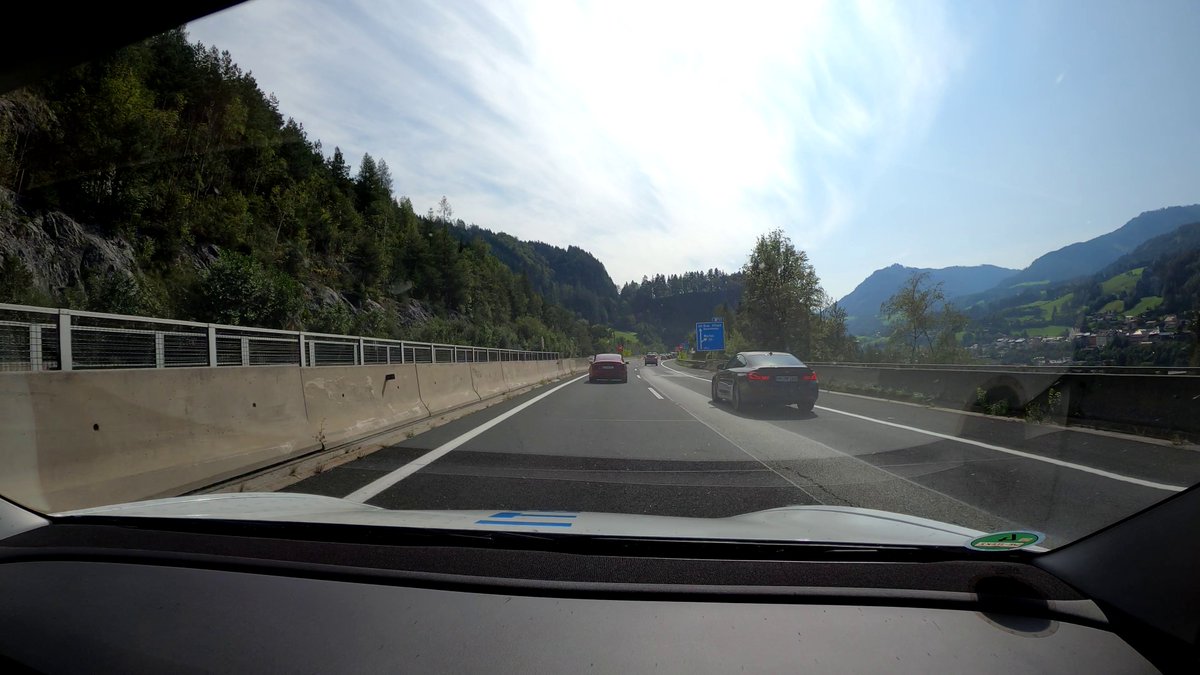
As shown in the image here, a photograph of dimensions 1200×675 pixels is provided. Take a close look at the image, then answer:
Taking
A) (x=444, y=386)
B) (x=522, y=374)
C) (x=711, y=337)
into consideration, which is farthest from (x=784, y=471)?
(x=711, y=337)

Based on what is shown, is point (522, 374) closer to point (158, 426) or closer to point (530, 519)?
point (158, 426)

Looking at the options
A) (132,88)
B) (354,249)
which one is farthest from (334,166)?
(132,88)

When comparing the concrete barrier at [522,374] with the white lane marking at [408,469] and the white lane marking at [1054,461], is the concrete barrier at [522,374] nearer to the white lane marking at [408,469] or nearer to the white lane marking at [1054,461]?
the white lane marking at [408,469]

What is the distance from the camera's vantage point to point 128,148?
2714 centimetres

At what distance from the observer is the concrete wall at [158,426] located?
4309 mm

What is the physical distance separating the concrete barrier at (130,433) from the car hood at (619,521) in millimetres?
1832

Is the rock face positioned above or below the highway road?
above

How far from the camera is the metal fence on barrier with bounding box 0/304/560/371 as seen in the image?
17.8ft

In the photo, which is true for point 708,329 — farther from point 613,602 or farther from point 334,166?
point 334,166

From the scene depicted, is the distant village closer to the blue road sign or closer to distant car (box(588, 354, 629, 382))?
distant car (box(588, 354, 629, 382))

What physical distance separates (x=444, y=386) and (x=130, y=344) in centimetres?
666

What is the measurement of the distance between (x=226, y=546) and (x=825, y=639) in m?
2.36

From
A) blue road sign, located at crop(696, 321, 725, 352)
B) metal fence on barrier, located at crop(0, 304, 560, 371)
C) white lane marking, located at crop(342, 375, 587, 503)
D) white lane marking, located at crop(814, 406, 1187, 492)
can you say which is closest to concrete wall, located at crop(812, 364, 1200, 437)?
white lane marking, located at crop(814, 406, 1187, 492)

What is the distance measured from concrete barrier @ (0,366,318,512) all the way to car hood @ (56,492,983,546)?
1.83 m
